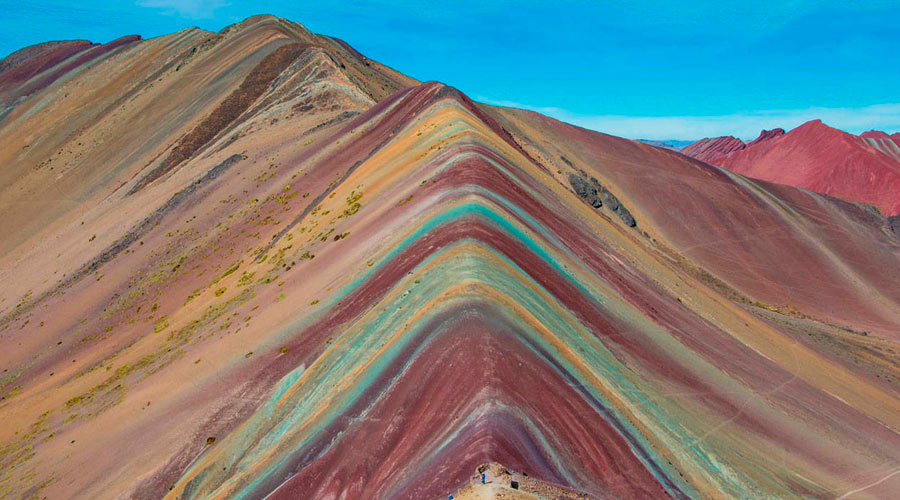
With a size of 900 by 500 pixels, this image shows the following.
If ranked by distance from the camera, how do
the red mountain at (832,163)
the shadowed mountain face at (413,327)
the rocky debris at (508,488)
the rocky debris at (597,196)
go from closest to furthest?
1. the rocky debris at (508,488)
2. the shadowed mountain face at (413,327)
3. the rocky debris at (597,196)
4. the red mountain at (832,163)

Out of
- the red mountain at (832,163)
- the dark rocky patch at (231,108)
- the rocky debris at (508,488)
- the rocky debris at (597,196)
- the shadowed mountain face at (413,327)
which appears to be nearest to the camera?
the rocky debris at (508,488)

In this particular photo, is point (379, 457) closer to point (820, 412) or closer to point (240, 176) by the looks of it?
point (820, 412)

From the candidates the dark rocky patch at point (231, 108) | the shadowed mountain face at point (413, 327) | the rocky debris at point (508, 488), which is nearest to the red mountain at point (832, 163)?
the shadowed mountain face at point (413, 327)

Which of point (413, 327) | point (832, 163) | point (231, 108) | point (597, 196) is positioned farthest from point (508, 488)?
point (832, 163)

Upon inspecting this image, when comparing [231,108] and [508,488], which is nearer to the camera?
[508,488]

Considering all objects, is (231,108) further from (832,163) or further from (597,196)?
(832,163)

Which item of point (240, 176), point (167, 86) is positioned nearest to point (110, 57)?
point (167, 86)

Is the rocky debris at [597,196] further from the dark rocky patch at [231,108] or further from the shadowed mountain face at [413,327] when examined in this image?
the dark rocky patch at [231,108]
